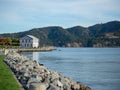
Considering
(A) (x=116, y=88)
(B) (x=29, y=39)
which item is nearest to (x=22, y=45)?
(B) (x=29, y=39)

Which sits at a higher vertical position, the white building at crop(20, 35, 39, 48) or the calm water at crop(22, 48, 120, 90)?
the white building at crop(20, 35, 39, 48)

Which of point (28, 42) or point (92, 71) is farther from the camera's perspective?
point (28, 42)

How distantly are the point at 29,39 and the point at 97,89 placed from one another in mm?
142708

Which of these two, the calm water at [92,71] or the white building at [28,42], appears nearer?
the calm water at [92,71]

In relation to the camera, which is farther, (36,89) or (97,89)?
(97,89)

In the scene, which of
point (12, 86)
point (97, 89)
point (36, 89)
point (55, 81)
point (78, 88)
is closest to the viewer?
point (36, 89)

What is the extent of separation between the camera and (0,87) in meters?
18.5

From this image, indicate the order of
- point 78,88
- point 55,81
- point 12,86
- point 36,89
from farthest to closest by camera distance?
1. point 78,88
2. point 55,81
3. point 12,86
4. point 36,89

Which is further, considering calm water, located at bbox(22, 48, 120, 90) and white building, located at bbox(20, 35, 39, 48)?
white building, located at bbox(20, 35, 39, 48)

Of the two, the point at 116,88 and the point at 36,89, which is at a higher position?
the point at 36,89

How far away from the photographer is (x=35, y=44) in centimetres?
17125

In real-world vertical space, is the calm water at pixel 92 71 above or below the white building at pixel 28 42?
below

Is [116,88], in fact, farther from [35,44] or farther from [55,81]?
[35,44]

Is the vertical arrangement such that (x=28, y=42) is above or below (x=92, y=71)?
above
